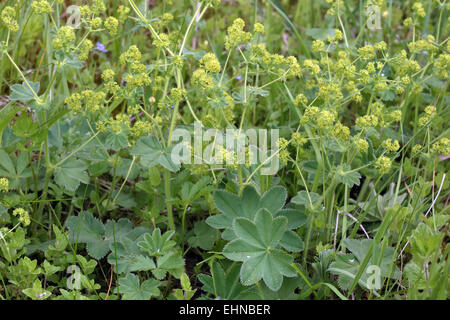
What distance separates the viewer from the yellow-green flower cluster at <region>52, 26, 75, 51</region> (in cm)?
164

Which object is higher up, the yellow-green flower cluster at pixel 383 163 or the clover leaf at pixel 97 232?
the yellow-green flower cluster at pixel 383 163

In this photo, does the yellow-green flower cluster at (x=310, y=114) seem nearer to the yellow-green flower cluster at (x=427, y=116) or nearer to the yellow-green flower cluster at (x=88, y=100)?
the yellow-green flower cluster at (x=427, y=116)

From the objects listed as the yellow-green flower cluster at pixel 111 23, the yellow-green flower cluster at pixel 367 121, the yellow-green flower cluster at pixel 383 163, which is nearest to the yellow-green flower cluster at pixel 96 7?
the yellow-green flower cluster at pixel 111 23

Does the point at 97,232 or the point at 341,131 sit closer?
the point at 341,131

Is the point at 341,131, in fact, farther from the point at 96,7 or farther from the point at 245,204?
the point at 96,7

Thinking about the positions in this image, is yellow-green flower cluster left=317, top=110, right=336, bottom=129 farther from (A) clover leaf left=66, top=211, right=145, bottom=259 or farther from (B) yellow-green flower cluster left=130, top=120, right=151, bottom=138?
(A) clover leaf left=66, top=211, right=145, bottom=259

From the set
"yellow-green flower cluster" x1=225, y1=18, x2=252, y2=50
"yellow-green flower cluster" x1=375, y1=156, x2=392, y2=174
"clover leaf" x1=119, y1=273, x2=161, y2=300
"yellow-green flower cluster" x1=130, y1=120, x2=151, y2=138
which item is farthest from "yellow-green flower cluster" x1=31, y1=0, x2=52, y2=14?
"yellow-green flower cluster" x1=375, y1=156, x2=392, y2=174

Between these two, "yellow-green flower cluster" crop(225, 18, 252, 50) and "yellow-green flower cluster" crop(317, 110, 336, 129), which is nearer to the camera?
"yellow-green flower cluster" crop(317, 110, 336, 129)

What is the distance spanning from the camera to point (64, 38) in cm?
166

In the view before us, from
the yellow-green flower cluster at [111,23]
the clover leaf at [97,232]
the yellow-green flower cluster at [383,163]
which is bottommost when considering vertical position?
the clover leaf at [97,232]

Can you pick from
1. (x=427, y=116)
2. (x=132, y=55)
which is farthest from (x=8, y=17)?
(x=427, y=116)

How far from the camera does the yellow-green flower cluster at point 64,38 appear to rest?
1.64 metres
